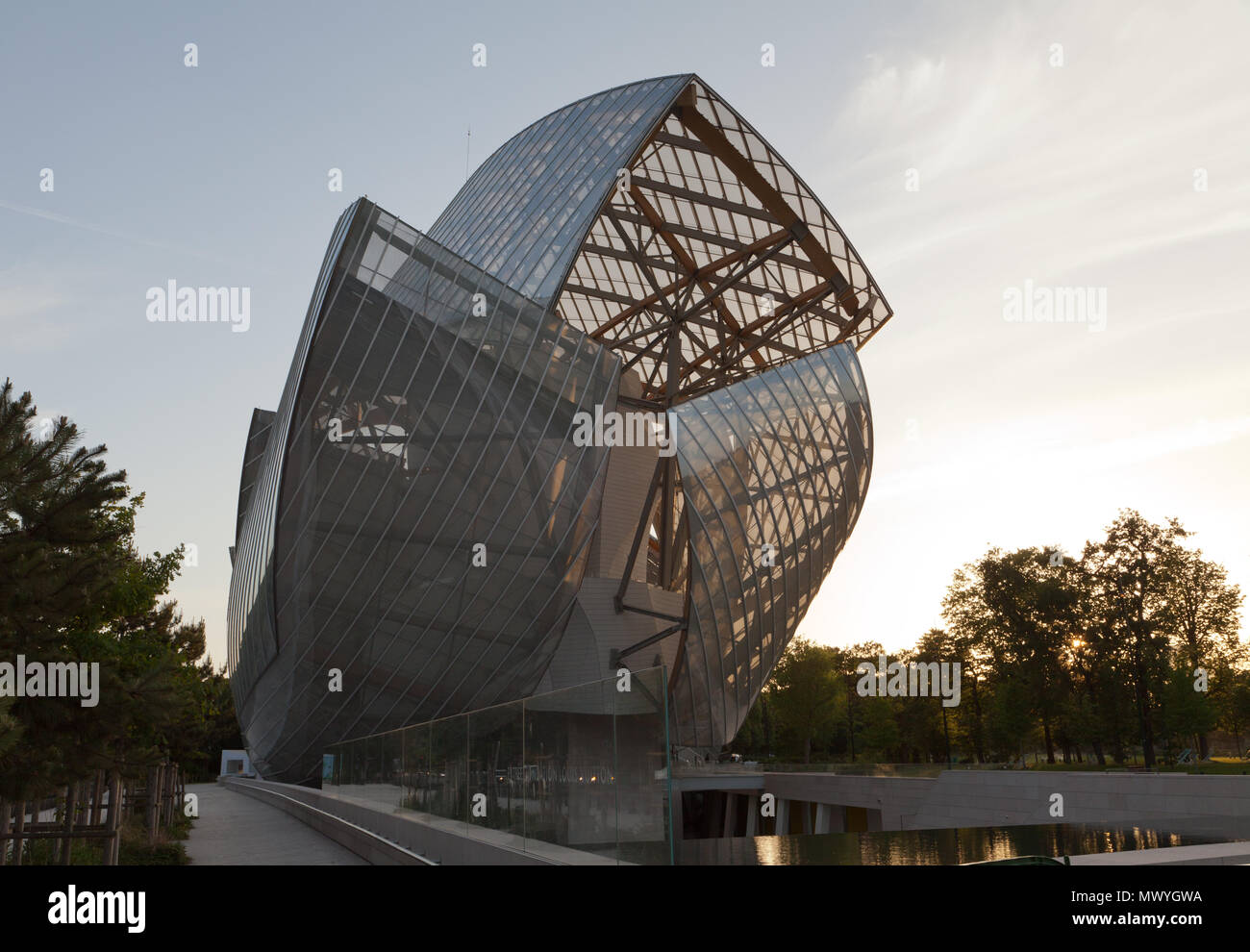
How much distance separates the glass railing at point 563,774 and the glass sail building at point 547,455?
7819 millimetres

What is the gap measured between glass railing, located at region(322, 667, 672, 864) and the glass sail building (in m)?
7.82

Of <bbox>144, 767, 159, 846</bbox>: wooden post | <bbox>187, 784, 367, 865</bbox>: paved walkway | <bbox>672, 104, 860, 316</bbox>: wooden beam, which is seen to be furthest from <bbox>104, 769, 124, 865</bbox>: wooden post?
<bbox>672, 104, 860, 316</bbox>: wooden beam

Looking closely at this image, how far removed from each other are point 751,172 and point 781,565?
1620 cm

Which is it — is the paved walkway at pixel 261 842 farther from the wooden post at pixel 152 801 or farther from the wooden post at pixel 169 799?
the wooden post at pixel 152 801

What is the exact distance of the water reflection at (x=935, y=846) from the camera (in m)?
15.1

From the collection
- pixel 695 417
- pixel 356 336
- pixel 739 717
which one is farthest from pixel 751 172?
pixel 739 717

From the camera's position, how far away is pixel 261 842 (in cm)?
2067

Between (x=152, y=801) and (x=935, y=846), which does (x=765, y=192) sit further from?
(x=152, y=801)

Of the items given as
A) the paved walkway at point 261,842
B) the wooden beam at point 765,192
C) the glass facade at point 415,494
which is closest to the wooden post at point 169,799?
the paved walkway at point 261,842

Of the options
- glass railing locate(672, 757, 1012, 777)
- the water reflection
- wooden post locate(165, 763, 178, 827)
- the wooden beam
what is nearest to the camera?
the water reflection

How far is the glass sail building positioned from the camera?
2498cm

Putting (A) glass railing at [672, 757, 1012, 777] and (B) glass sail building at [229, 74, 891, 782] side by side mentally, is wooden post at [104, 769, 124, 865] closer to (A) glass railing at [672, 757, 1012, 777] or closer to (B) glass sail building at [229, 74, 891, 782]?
(B) glass sail building at [229, 74, 891, 782]

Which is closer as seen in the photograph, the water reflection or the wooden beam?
the water reflection

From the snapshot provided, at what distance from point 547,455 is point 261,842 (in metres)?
12.7
